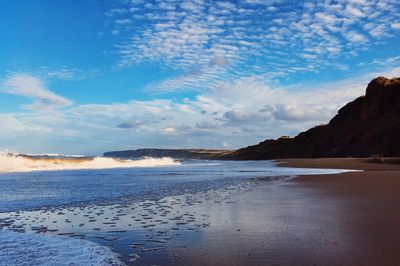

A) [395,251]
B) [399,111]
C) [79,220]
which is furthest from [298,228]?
[399,111]

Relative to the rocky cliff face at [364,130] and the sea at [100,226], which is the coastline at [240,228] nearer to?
the sea at [100,226]

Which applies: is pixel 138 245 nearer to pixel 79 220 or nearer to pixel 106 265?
pixel 106 265

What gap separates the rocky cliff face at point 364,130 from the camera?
63.8 m

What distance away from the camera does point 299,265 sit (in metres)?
5.36

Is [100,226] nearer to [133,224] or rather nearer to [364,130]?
[133,224]

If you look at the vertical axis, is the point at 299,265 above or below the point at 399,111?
below

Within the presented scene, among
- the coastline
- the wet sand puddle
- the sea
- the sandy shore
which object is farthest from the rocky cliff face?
the wet sand puddle

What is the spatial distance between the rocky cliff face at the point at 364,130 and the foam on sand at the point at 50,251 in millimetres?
51148

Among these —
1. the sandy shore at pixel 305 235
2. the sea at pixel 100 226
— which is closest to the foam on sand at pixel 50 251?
the sea at pixel 100 226

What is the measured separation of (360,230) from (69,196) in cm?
994

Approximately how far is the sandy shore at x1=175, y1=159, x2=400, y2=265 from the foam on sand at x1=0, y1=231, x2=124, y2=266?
1.34 meters

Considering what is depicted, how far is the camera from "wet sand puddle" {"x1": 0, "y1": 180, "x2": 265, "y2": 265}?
6.46 meters

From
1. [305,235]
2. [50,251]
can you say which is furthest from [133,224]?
[305,235]

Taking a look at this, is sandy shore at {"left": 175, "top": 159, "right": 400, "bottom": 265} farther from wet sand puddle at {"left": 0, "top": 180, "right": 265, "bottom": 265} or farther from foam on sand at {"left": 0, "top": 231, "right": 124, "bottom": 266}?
foam on sand at {"left": 0, "top": 231, "right": 124, "bottom": 266}
